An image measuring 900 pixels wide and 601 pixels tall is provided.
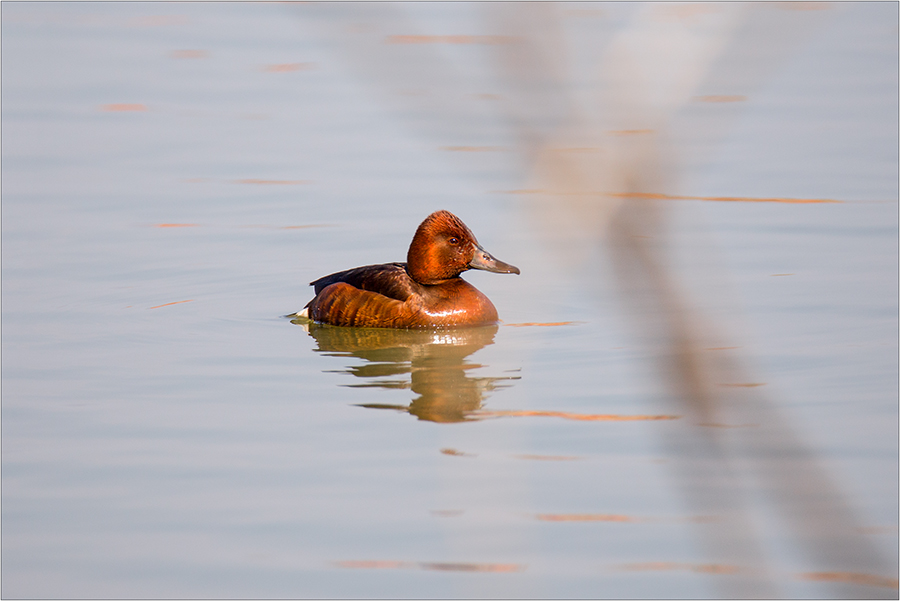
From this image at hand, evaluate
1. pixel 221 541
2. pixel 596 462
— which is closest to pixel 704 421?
pixel 221 541

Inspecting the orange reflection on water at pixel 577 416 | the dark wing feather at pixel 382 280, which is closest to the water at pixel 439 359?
the orange reflection on water at pixel 577 416

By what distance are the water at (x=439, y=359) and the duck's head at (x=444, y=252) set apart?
52cm

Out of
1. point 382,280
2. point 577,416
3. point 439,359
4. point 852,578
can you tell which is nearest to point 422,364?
point 439,359

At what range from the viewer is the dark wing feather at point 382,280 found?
7.85 meters

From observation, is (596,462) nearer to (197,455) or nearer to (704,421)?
(197,455)

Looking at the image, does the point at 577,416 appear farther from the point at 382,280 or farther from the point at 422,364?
the point at 382,280

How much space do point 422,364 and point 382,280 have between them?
114 cm

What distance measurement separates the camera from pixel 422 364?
6.96 meters

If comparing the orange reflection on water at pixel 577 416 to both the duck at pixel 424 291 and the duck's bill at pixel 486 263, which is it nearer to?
the duck at pixel 424 291

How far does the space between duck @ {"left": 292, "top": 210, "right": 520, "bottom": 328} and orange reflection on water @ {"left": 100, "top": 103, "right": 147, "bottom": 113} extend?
7177 mm

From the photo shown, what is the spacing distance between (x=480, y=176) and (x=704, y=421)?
9537 mm

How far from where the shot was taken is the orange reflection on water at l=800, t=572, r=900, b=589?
10.6ft

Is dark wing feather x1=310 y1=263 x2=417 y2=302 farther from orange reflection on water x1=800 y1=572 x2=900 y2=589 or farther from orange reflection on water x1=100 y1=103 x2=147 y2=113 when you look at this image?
orange reflection on water x1=100 y1=103 x2=147 y2=113

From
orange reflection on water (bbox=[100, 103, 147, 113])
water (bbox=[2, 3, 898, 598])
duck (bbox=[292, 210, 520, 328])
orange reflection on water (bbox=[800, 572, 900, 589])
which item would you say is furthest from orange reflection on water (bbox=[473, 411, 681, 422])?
orange reflection on water (bbox=[100, 103, 147, 113])
